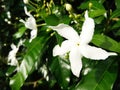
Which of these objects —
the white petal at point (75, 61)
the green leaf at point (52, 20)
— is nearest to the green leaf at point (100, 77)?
the white petal at point (75, 61)

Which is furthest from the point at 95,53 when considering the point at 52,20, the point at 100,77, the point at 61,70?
the point at 61,70

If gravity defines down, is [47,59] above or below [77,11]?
below

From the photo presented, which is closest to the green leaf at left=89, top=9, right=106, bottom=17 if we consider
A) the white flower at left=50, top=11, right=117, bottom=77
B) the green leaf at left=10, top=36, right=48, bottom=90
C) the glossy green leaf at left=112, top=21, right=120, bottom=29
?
the glossy green leaf at left=112, top=21, right=120, bottom=29

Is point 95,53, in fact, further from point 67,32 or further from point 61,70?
point 61,70

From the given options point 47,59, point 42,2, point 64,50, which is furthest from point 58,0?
point 64,50

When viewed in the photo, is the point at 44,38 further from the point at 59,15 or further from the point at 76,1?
the point at 76,1
